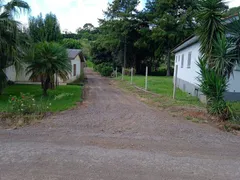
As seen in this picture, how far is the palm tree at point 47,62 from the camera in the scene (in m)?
11.1

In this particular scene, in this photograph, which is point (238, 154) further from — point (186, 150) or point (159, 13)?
point (159, 13)

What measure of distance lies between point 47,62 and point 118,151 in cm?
809

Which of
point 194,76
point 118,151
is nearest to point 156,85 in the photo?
point 194,76

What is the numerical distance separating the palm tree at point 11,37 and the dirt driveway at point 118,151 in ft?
15.4

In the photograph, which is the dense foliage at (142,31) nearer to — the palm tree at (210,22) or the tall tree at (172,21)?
the tall tree at (172,21)

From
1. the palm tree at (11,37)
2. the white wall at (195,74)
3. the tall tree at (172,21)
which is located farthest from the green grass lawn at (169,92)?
the tall tree at (172,21)

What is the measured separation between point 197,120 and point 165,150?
3.21m

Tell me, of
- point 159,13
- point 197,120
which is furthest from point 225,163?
point 159,13

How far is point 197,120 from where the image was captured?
23.9 ft

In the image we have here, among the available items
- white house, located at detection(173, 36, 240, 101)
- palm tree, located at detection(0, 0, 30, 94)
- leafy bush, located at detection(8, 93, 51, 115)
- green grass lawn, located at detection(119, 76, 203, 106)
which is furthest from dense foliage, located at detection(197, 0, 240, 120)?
palm tree, located at detection(0, 0, 30, 94)

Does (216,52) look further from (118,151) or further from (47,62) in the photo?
(47,62)

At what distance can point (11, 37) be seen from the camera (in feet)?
32.2

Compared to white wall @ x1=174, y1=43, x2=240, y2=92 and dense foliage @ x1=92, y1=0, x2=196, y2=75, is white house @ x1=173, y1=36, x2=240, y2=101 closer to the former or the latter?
white wall @ x1=174, y1=43, x2=240, y2=92

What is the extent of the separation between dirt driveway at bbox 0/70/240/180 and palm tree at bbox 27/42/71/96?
4.90m
